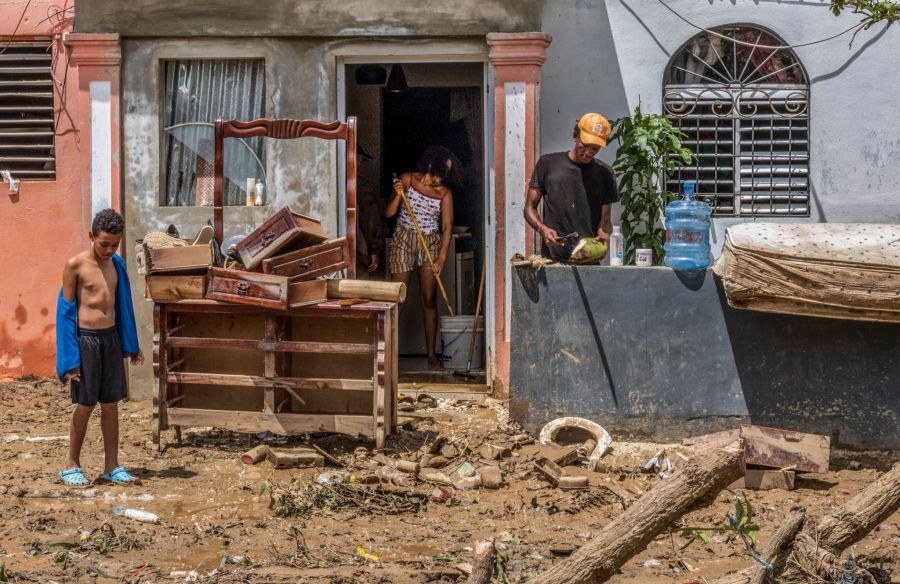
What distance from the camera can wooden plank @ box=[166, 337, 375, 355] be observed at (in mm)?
8273

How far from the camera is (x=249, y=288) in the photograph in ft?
26.7

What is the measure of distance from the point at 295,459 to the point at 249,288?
1.22m

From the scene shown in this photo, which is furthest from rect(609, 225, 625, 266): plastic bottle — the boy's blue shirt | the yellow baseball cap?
the boy's blue shirt

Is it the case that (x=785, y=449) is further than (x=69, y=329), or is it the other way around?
(x=785, y=449)

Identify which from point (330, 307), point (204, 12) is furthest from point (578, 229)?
point (204, 12)

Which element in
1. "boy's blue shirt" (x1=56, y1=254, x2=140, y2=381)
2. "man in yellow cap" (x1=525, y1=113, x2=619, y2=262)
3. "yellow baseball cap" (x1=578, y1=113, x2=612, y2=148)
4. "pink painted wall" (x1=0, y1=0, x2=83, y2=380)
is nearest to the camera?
"boy's blue shirt" (x1=56, y1=254, x2=140, y2=381)

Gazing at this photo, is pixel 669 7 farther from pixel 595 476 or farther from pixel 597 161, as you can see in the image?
pixel 595 476

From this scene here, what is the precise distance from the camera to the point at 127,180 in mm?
10188

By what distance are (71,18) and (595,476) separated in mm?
6525

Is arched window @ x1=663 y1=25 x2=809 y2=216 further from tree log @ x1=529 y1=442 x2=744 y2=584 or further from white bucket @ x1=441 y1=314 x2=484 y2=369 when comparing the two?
tree log @ x1=529 y1=442 x2=744 y2=584

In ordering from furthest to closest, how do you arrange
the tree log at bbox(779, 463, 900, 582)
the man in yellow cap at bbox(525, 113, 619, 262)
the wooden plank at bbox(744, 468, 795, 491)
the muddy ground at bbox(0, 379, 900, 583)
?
1. the man in yellow cap at bbox(525, 113, 619, 262)
2. the wooden plank at bbox(744, 468, 795, 491)
3. the muddy ground at bbox(0, 379, 900, 583)
4. the tree log at bbox(779, 463, 900, 582)

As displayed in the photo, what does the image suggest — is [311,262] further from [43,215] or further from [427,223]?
[43,215]

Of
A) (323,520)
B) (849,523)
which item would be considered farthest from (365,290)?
(849,523)

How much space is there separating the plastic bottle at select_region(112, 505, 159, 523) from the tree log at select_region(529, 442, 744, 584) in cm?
283
